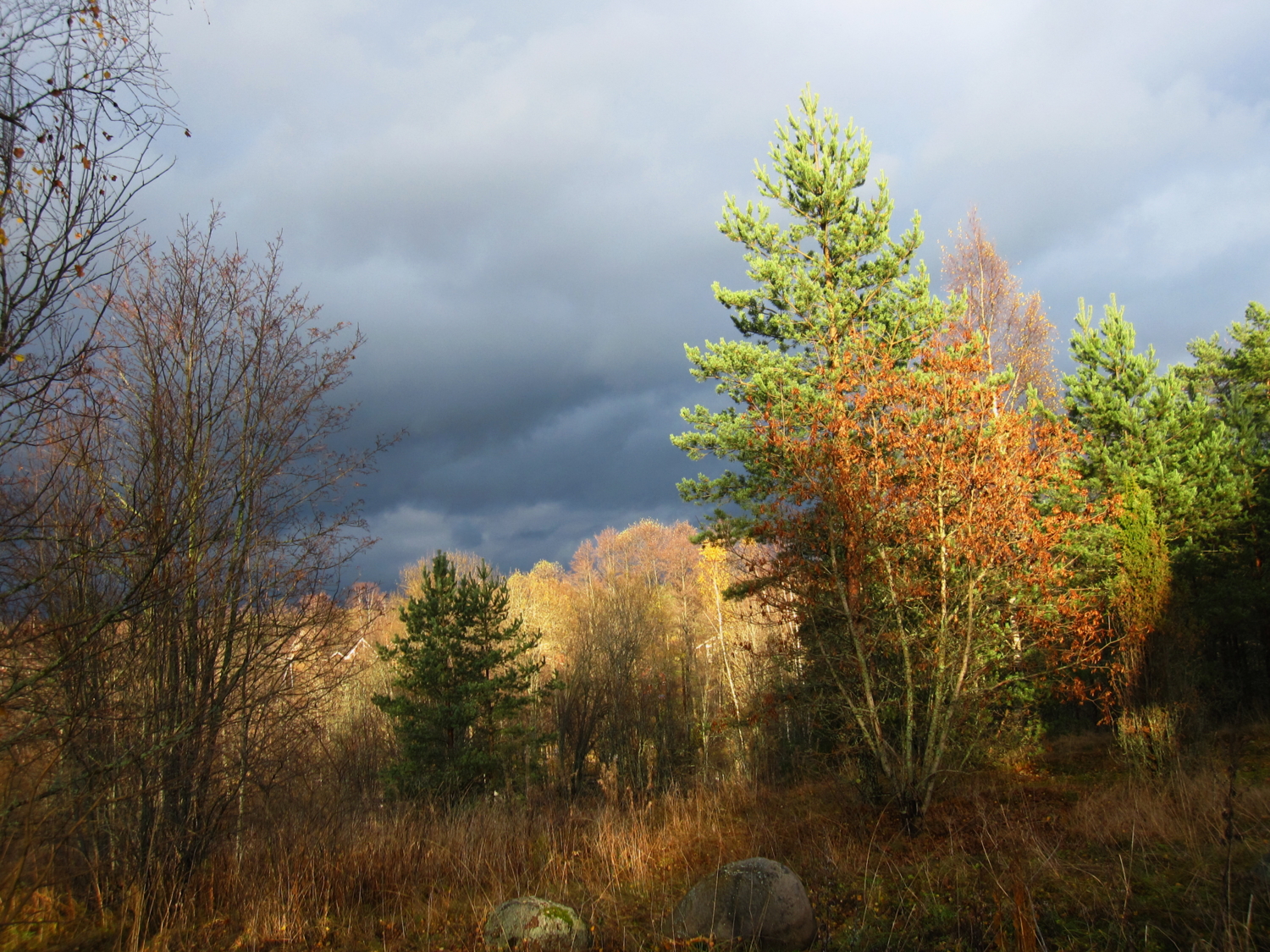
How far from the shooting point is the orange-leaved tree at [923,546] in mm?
7926

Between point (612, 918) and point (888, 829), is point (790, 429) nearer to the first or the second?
point (888, 829)

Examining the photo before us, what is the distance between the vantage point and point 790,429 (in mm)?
10195

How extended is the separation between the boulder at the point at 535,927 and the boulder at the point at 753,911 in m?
0.78

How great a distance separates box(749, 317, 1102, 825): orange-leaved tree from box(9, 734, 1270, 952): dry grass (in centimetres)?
115

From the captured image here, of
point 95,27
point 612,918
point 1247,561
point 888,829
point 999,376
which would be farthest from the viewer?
point 1247,561

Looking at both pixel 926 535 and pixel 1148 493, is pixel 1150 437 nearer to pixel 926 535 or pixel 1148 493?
pixel 1148 493

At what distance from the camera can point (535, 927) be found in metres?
5.46

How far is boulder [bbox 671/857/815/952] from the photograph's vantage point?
5457 millimetres

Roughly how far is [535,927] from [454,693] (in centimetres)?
1134

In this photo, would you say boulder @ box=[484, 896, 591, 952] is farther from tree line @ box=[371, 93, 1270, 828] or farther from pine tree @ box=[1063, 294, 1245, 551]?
pine tree @ box=[1063, 294, 1245, 551]

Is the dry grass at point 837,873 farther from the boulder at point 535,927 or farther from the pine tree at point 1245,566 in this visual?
the pine tree at point 1245,566

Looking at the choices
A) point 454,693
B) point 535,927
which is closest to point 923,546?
point 535,927

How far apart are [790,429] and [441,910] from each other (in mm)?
7117

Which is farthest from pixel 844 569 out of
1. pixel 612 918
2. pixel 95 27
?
pixel 95 27
